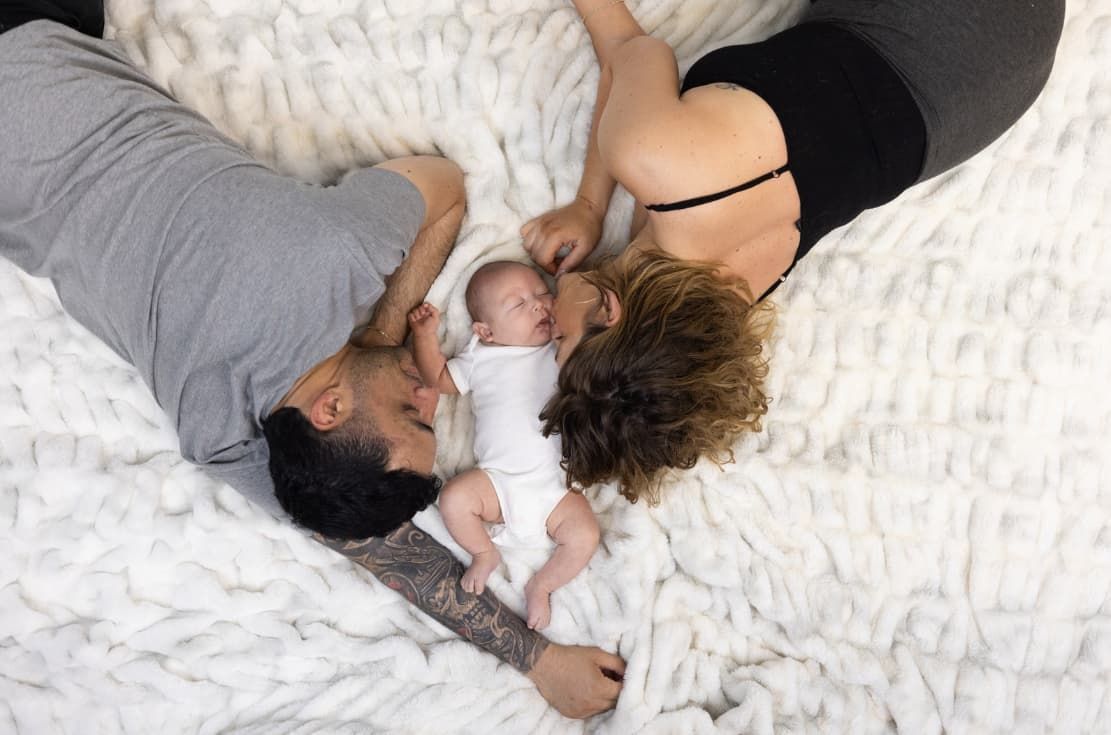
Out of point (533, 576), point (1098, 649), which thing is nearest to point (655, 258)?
point (533, 576)

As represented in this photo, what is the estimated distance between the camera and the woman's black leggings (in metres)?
1.44

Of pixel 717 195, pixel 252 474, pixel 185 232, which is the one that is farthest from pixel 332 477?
pixel 717 195

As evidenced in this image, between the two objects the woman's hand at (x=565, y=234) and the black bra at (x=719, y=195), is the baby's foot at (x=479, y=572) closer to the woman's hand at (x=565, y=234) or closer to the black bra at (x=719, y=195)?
the woman's hand at (x=565, y=234)

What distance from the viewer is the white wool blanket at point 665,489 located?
159cm

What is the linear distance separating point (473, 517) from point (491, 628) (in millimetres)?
213

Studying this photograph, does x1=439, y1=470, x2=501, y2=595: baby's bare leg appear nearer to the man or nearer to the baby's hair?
the man

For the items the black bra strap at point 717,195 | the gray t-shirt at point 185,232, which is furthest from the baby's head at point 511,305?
the black bra strap at point 717,195

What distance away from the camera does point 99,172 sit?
139cm

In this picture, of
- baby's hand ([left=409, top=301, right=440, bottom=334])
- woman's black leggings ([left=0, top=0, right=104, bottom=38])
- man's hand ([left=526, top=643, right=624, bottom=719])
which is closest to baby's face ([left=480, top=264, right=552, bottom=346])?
baby's hand ([left=409, top=301, right=440, bottom=334])

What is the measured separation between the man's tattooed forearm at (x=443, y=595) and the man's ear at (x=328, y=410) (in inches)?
12.0

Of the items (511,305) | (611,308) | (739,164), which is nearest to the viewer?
(739,164)

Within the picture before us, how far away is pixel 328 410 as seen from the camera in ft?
4.65

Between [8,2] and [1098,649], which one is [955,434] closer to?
[1098,649]

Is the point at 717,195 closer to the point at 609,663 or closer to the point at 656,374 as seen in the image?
the point at 656,374
